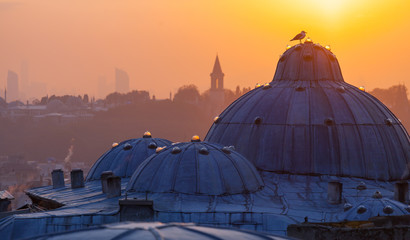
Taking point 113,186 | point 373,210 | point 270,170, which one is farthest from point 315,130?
point 113,186

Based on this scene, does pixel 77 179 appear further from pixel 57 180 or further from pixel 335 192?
pixel 335 192

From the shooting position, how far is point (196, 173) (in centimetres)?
2727

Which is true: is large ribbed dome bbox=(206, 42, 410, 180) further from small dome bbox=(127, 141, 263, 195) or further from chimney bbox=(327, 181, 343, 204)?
small dome bbox=(127, 141, 263, 195)

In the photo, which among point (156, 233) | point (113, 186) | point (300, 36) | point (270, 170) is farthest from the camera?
point (300, 36)

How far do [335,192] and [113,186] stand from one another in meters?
10.3

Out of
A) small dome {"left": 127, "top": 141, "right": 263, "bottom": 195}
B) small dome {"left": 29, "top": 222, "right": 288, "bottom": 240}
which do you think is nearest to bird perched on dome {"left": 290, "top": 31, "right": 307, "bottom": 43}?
small dome {"left": 127, "top": 141, "right": 263, "bottom": 195}

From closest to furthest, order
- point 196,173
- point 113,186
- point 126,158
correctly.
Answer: point 196,173 < point 113,186 < point 126,158

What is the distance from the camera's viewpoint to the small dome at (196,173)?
89.3 ft

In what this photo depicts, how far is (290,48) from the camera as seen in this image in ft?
124

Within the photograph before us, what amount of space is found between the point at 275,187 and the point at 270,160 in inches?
97.9

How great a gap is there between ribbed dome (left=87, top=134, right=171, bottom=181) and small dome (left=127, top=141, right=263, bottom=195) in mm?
6628

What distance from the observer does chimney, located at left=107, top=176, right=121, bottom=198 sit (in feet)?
94.0

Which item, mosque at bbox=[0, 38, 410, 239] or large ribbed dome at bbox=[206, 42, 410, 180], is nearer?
mosque at bbox=[0, 38, 410, 239]

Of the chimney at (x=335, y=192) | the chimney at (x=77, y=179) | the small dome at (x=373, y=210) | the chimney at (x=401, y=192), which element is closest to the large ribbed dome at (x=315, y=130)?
the chimney at (x=401, y=192)
